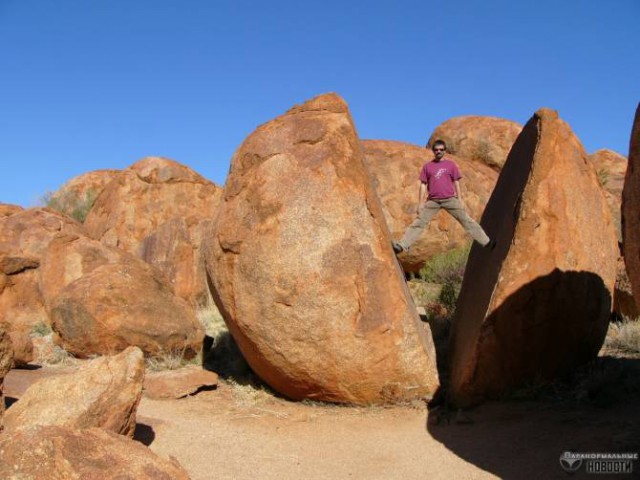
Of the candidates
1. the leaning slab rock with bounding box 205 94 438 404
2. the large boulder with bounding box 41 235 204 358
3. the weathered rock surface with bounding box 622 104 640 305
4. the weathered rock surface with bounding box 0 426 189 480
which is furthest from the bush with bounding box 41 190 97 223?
the weathered rock surface with bounding box 622 104 640 305

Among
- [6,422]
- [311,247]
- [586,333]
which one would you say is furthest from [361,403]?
[6,422]

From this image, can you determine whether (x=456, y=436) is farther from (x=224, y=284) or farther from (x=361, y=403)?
(x=224, y=284)

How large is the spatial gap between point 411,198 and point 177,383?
5830 millimetres

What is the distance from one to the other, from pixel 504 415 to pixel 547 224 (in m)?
1.59

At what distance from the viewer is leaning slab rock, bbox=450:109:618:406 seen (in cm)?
502

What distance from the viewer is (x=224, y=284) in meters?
5.70

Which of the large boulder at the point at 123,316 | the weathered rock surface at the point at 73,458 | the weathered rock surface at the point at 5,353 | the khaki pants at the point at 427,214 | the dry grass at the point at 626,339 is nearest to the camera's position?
the weathered rock surface at the point at 73,458

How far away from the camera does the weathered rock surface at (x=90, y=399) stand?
13.6 ft

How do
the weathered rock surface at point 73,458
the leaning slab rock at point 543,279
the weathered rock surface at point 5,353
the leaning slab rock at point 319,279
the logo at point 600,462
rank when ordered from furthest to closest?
the leaning slab rock at point 319,279 → the leaning slab rock at point 543,279 → the weathered rock surface at point 5,353 → the logo at point 600,462 → the weathered rock surface at point 73,458

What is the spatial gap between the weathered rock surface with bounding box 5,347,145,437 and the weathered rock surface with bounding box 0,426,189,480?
92 centimetres

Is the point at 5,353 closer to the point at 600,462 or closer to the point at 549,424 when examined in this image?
the point at 549,424

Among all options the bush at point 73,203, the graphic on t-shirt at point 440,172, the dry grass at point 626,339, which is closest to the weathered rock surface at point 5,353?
the graphic on t-shirt at point 440,172

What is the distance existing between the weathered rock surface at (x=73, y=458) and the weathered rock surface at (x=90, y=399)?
3.02 feet

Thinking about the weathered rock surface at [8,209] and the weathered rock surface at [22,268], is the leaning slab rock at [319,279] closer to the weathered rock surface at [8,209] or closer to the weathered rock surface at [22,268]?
the weathered rock surface at [22,268]
